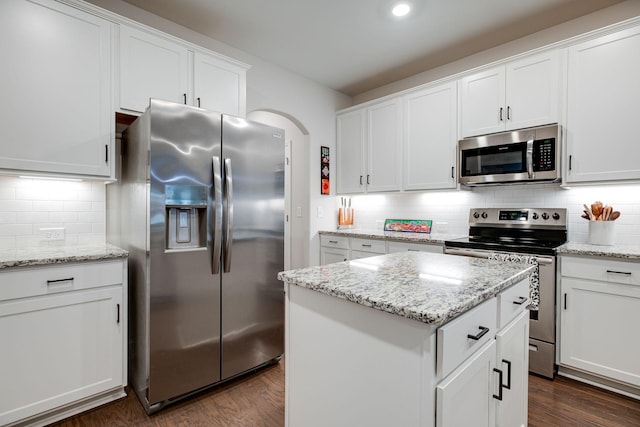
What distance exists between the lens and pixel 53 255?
1807 mm

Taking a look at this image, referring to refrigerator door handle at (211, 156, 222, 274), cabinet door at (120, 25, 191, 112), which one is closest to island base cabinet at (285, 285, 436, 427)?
refrigerator door handle at (211, 156, 222, 274)

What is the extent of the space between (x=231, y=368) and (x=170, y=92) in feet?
6.81

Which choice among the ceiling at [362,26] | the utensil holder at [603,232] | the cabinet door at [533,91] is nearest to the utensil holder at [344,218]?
the ceiling at [362,26]

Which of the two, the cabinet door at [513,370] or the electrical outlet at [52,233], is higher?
the electrical outlet at [52,233]

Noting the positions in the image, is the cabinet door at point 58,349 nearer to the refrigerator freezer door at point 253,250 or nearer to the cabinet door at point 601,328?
the refrigerator freezer door at point 253,250

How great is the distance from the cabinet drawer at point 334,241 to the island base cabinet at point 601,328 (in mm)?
2059

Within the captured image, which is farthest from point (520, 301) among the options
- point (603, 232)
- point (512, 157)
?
point (512, 157)

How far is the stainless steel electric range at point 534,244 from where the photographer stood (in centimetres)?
227

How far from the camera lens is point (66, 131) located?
6.39 ft

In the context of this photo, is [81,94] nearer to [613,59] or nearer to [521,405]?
[521,405]

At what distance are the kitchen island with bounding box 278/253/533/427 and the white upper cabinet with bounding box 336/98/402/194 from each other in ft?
7.55

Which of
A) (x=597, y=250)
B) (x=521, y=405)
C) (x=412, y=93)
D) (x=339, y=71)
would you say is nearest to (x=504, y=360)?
(x=521, y=405)

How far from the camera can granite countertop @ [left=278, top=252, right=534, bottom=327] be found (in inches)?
35.6

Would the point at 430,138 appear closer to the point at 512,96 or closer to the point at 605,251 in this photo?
the point at 512,96
